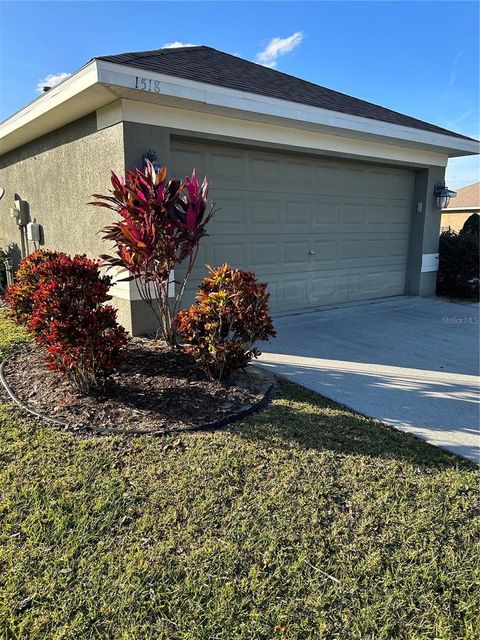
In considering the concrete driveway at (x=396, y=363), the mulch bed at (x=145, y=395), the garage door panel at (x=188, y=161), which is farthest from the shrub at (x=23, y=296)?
the concrete driveway at (x=396, y=363)

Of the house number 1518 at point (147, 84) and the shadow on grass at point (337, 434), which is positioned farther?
the house number 1518 at point (147, 84)

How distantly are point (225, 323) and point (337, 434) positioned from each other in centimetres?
A: 144

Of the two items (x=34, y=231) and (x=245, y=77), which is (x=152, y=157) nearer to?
(x=245, y=77)

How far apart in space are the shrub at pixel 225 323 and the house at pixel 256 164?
5.97 feet

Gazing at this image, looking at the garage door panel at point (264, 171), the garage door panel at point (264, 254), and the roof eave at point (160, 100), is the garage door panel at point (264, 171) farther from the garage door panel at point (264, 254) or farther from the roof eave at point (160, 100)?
the garage door panel at point (264, 254)

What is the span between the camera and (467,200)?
2277 cm

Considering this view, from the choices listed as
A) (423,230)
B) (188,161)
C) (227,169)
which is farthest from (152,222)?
(423,230)

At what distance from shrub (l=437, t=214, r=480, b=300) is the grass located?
295 inches

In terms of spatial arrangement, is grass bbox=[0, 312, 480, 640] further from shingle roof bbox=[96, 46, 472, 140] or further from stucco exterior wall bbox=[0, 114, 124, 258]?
shingle roof bbox=[96, 46, 472, 140]

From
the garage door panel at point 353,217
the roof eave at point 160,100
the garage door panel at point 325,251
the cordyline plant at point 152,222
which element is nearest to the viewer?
the cordyline plant at point 152,222

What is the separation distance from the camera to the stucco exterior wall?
600cm

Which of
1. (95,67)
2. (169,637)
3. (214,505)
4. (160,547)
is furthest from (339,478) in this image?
(95,67)

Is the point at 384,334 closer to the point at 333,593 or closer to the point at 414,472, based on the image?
the point at 414,472

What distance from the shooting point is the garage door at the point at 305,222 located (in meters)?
6.84
